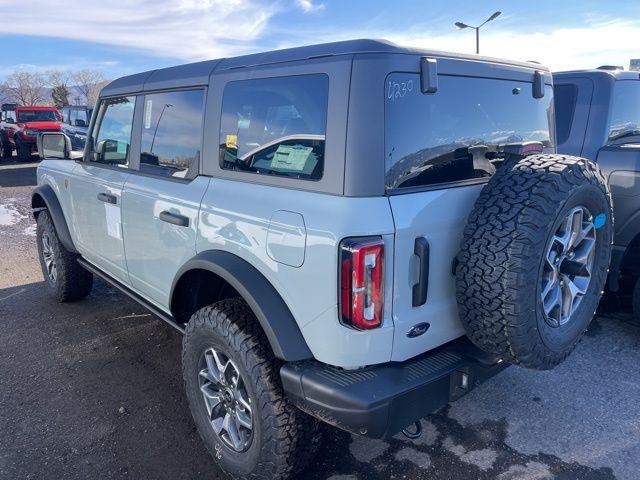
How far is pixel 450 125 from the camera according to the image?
88.4 inches

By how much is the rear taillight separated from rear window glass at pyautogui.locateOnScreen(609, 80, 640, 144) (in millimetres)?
2996

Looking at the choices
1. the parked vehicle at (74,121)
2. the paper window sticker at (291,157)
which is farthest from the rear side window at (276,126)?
the parked vehicle at (74,121)

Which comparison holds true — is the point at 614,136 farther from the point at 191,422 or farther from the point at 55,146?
the point at 55,146

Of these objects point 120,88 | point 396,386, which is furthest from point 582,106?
point 120,88

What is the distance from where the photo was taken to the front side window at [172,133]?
276 centimetres

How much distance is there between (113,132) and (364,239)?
2566mm

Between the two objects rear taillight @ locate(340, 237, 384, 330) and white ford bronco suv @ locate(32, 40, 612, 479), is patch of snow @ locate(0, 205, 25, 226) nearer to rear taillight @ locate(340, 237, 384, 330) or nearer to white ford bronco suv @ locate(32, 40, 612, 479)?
white ford bronco suv @ locate(32, 40, 612, 479)

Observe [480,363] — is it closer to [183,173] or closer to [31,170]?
[183,173]

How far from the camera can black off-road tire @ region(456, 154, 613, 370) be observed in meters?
1.92

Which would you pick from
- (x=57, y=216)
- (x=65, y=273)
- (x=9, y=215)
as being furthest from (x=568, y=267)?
(x=9, y=215)

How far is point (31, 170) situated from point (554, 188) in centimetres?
1651

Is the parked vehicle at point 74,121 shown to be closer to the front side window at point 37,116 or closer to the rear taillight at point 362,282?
the front side window at point 37,116

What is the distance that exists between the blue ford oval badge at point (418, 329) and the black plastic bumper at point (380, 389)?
0.42ft

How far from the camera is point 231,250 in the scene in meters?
2.35
